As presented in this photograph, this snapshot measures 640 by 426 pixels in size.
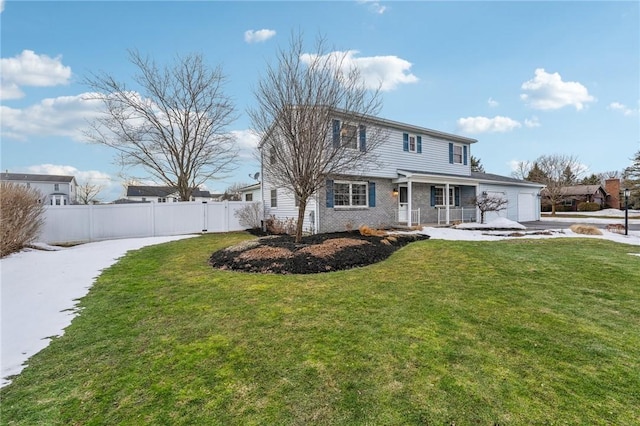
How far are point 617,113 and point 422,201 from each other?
11.5 m

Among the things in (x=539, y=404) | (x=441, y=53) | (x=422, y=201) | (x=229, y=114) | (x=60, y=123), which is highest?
(x=441, y=53)

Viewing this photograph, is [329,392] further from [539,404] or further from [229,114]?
[229,114]

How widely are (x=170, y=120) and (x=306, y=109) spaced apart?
40.0 ft

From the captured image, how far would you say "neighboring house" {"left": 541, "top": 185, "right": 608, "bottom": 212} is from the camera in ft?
134

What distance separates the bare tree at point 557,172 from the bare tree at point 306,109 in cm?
3556

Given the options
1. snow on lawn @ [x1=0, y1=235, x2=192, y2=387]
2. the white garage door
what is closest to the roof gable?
snow on lawn @ [x1=0, y1=235, x2=192, y2=387]

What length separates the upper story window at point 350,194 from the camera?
13625 mm

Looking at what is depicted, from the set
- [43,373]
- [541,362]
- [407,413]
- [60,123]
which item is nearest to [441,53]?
[541,362]

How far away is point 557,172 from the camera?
37219 millimetres

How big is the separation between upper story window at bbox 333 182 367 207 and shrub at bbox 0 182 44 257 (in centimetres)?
1058

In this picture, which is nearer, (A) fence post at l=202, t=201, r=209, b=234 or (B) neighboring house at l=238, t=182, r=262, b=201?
(A) fence post at l=202, t=201, r=209, b=234

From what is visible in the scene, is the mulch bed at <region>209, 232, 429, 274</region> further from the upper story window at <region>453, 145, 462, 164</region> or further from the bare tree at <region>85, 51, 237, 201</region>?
the upper story window at <region>453, 145, 462, 164</region>

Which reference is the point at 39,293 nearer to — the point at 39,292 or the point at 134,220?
the point at 39,292

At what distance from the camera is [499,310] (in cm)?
436
